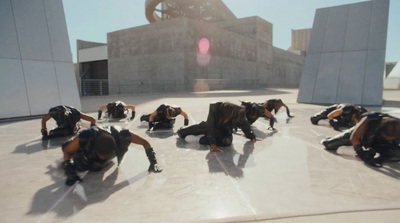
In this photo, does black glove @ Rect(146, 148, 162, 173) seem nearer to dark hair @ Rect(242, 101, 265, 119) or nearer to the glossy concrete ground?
the glossy concrete ground

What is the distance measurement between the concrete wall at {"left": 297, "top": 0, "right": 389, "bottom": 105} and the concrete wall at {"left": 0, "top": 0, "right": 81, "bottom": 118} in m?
13.2

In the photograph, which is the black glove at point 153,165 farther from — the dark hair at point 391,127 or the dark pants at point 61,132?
the dark hair at point 391,127

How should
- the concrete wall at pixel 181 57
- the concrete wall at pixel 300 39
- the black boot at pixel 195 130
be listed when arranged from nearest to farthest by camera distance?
the black boot at pixel 195 130 → the concrete wall at pixel 181 57 → the concrete wall at pixel 300 39

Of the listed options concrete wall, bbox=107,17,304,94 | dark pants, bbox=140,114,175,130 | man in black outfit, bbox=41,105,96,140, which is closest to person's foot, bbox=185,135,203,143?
dark pants, bbox=140,114,175,130

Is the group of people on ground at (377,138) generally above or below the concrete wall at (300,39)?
below

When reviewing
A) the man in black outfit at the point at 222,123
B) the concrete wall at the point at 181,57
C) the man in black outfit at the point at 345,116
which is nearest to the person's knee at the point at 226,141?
the man in black outfit at the point at 222,123

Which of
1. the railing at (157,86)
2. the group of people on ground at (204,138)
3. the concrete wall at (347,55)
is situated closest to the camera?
the group of people on ground at (204,138)

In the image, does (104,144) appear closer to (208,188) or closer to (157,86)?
(208,188)

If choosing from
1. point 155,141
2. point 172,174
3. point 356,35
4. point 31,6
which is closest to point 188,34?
point 356,35

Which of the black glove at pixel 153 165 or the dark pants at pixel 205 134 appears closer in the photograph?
the black glove at pixel 153 165

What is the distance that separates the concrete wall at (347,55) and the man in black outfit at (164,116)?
10.8 m

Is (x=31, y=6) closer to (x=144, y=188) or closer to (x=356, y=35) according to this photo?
(x=144, y=188)

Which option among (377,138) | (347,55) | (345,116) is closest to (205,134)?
(377,138)

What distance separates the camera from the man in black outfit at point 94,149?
3.32 m
